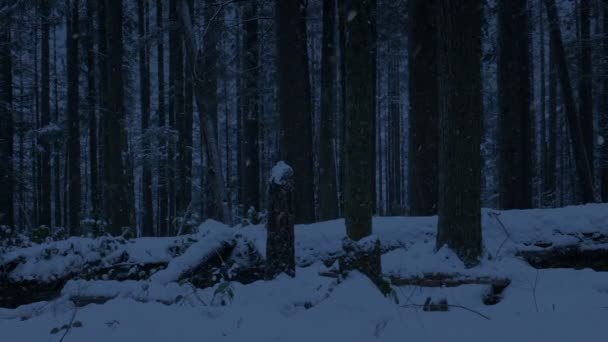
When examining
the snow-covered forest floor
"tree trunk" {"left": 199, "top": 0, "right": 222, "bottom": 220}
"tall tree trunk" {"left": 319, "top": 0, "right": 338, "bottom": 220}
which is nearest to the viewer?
the snow-covered forest floor

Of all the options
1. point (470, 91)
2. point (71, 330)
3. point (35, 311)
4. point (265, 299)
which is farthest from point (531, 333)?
point (35, 311)

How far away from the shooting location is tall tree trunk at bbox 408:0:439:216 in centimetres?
831

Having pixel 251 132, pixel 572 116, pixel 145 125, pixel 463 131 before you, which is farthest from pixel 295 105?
pixel 145 125

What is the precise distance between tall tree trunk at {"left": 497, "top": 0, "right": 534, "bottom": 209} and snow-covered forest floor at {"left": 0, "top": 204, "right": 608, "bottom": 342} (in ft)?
8.13

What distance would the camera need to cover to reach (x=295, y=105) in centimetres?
838

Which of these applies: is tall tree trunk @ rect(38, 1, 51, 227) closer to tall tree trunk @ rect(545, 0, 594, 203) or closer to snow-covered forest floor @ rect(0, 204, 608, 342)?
snow-covered forest floor @ rect(0, 204, 608, 342)

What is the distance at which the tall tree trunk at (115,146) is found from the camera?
1073 cm

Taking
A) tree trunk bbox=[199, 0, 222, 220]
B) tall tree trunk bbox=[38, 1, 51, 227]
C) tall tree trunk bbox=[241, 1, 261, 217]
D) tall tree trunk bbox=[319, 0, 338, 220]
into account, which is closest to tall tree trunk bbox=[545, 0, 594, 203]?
tall tree trunk bbox=[319, 0, 338, 220]

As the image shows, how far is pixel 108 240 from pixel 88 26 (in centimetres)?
1226

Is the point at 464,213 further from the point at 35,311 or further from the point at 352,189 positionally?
the point at 35,311

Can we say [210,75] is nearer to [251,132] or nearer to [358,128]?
[251,132]

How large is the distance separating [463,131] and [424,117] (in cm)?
338

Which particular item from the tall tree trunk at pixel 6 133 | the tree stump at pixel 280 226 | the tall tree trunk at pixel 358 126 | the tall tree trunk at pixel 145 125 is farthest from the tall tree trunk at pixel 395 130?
the tree stump at pixel 280 226

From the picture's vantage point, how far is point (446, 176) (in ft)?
16.9
